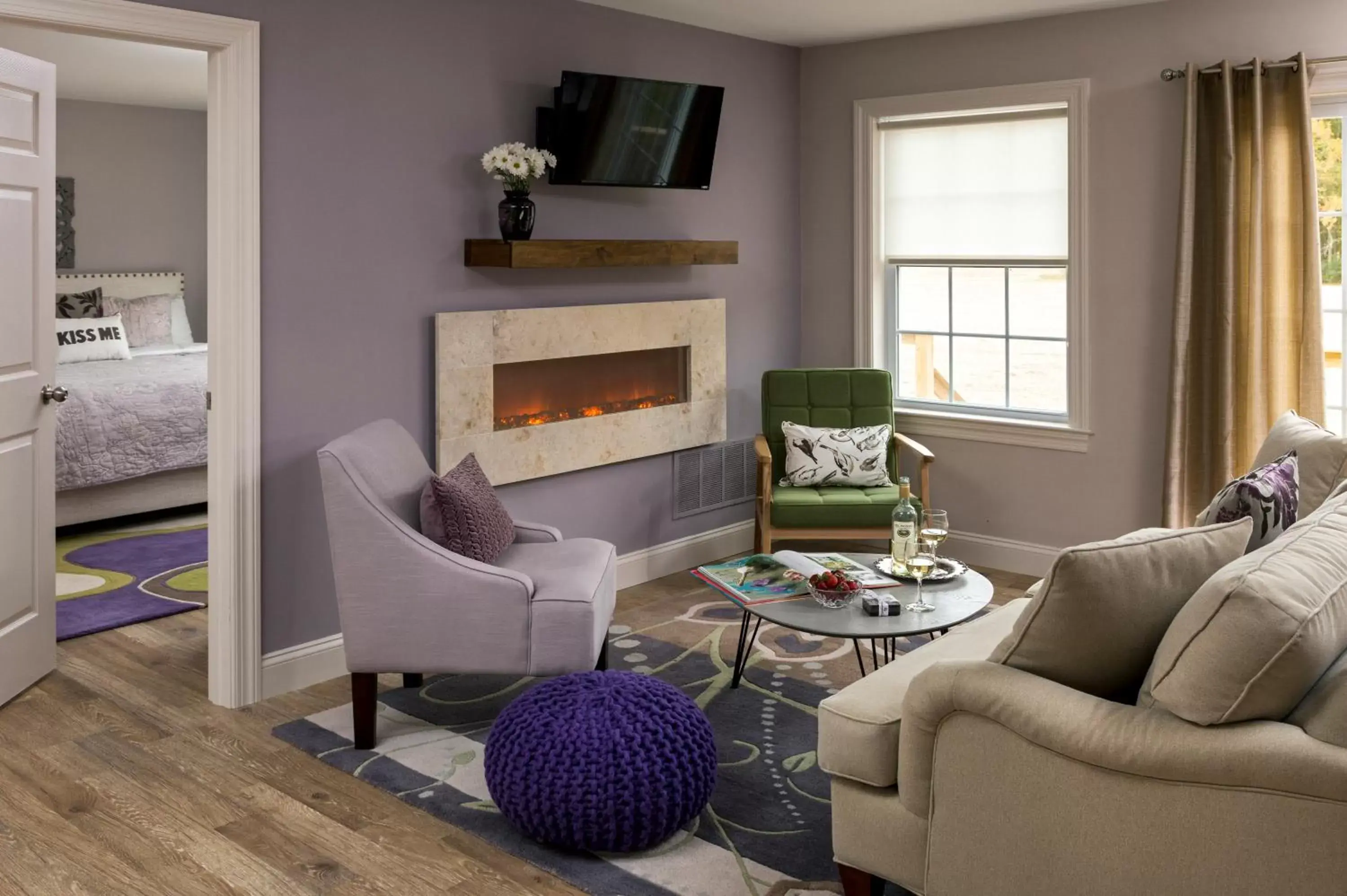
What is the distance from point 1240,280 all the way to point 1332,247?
1.17ft

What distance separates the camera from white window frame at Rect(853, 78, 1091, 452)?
5.26 m

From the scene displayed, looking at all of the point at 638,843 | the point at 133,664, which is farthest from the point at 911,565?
the point at 133,664

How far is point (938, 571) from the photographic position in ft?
12.2

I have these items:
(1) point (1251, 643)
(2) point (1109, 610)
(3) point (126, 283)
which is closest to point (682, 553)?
(2) point (1109, 610)

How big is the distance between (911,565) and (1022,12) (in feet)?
9.05

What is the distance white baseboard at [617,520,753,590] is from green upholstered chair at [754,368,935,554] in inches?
15.1

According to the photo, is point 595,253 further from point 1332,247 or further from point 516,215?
point 1332,247

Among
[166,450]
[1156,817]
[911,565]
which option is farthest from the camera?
[166,450]

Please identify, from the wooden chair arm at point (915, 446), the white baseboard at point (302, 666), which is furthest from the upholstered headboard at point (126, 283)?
the wooden chair arm at point (915, 446)

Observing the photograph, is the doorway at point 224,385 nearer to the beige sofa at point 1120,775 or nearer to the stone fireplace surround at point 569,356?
the stone fireplace surround at point 569,356

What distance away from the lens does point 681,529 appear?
18.7 feet

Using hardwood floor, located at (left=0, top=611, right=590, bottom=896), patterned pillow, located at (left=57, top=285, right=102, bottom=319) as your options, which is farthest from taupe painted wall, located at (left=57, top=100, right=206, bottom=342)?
hardwood floor, located at (left=0, top=611, right=590, bottom=896)

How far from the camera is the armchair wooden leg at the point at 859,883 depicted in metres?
2.54

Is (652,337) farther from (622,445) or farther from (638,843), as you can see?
(638,843)
